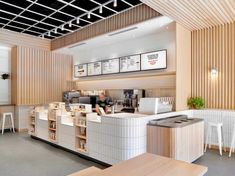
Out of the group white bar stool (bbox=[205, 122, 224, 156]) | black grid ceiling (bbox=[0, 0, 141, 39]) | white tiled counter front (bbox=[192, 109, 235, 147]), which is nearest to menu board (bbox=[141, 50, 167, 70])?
black grid ceiling (bbox=[0, 0, 141, 39])

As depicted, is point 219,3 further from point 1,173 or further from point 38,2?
point 1,173

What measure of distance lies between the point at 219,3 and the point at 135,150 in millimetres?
3600

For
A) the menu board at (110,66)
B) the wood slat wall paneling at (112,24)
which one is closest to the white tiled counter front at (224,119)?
the wood slat wall paneling at (112,24)

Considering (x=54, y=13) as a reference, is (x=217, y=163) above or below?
below

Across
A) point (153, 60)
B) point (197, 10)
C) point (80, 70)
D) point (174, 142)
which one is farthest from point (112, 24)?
point (174, 142)

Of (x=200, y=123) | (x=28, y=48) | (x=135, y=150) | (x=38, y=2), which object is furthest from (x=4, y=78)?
(x=200, y=123)

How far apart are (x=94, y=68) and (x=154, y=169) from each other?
665cm

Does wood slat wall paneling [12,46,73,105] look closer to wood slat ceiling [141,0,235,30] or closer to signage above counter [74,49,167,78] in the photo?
signage above counter [74,49,167,78]

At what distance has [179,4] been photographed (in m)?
4.35

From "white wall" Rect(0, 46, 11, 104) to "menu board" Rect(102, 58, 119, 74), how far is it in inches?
165

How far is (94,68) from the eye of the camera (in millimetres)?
8328

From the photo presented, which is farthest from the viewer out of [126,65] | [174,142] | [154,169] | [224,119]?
[126,65]

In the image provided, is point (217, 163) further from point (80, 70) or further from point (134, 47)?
point (80, 70)

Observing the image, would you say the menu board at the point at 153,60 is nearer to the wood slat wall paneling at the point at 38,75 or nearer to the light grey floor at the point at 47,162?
the light grey floor at the point at 47,162
